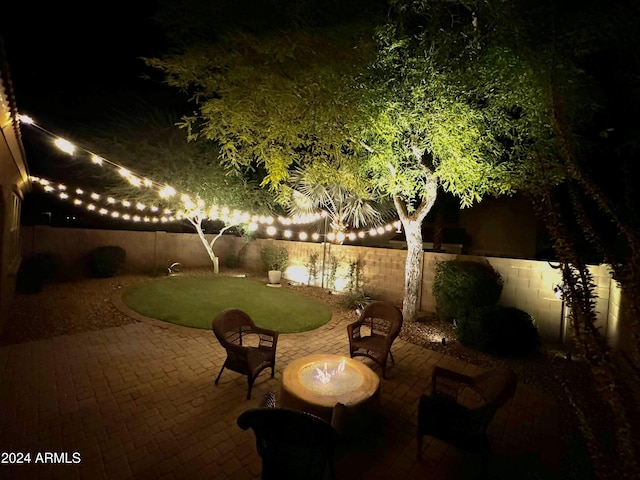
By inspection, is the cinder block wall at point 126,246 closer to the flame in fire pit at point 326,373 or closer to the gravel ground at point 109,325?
the gravel ground at point 109,325

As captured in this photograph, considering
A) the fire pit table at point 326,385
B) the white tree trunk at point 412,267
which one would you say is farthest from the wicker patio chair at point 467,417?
the white tree trunk at point 412,267

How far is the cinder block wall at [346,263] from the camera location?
6.22 metres

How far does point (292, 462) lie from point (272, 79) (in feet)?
18.4

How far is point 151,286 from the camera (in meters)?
9.30

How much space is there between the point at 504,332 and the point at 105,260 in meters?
11.7

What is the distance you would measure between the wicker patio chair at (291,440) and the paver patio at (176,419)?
621mm

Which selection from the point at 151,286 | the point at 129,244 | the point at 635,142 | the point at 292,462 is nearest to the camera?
the point at 292,462

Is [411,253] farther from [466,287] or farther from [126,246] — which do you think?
[126,246]

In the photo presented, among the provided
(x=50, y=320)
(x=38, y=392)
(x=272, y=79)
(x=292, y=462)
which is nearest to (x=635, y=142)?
(x=272, y=79)

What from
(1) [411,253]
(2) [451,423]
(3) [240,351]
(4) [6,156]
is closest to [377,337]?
(2) [451,423]

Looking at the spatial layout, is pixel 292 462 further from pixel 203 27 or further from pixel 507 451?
pixel 203 27

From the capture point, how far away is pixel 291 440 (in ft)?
6.92

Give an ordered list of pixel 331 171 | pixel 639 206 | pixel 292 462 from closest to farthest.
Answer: pixel 639 206
pixel 292 462
pixel 331 171

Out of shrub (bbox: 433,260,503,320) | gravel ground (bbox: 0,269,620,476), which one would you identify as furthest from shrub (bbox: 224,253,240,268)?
shrub (bbox: 433,260,503,320)
